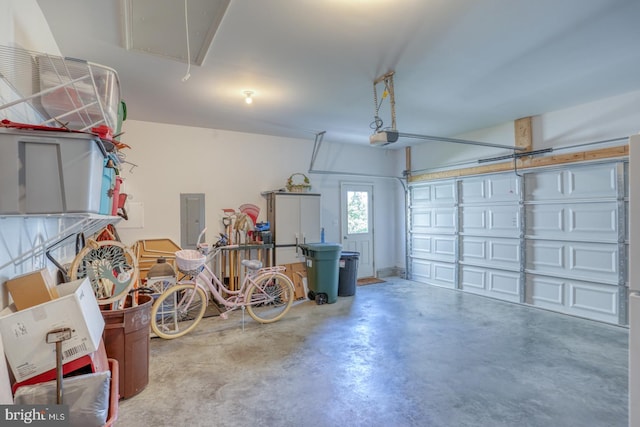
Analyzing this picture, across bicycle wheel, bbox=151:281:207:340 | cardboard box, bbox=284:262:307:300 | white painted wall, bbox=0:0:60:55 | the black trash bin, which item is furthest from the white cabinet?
white painted wall, bbox=0:0:60:55

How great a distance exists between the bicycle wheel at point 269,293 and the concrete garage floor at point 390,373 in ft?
0.54

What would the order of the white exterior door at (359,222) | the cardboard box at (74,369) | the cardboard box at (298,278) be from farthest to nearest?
the white exterior door at (359,222)
the cardboard box at (298,278)
the cardboard box at (74,369)

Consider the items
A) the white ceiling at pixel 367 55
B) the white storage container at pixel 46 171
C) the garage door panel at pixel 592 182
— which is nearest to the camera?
the white storage container at pixel 46 171

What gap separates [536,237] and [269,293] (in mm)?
4077

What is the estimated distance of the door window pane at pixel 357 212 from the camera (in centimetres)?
671

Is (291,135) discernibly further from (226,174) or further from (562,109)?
(562,109)

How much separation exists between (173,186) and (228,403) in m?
3.58

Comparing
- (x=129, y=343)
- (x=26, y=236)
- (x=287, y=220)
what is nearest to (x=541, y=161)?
(x=287, y=220)

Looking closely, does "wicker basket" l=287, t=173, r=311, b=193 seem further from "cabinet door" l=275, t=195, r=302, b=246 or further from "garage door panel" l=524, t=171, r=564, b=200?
"garage door panel" l=524, t=171, r=564, b=200

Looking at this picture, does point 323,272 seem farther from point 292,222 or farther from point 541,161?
point 541,161

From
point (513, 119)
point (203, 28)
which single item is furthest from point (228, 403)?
point (513, 119)

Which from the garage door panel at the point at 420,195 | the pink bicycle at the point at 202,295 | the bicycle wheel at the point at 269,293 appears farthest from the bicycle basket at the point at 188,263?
the garage door panel at the point at 420,195

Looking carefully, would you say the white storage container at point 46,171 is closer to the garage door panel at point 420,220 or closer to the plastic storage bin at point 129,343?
the plastic storage bin at point 129,343

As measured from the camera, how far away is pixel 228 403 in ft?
7.84
